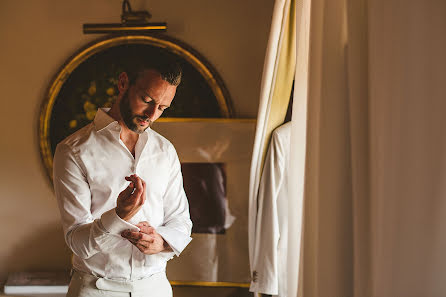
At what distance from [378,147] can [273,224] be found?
1.32m

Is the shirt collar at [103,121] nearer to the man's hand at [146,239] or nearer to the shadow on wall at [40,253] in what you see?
the man's hand at [146,239]

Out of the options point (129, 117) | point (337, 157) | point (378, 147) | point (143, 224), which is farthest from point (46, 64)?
point (378, 147)

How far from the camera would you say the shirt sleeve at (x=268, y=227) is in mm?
1937

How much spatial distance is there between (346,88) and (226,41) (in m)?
1.79

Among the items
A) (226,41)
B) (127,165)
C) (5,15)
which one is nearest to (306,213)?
(127,165)

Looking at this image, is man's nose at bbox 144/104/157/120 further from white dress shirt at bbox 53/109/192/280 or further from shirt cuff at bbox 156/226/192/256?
shirt cuff at bbox 156/226/192/256

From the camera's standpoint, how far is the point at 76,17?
2561 mm

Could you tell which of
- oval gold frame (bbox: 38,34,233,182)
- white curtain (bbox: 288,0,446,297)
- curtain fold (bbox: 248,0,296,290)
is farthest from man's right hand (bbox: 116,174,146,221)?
oval gold frame (bbox: 38,34,233,182)

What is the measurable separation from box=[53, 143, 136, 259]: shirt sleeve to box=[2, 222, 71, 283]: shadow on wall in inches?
44.1

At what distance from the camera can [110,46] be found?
2545 millimetres

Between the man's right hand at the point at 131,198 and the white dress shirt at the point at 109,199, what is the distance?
0.02 metres

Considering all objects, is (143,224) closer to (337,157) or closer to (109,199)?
(109,199)

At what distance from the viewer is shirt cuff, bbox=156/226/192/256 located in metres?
1.62

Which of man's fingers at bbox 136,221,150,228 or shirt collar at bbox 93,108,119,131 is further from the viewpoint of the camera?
shirt collar at bbox 93,108,119,131
